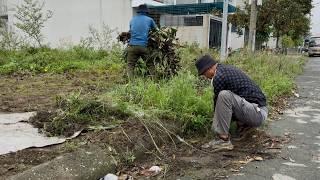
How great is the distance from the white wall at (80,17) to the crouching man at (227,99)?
1526cm

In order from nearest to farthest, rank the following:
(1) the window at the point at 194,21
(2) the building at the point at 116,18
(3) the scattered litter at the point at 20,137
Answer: (3) the scattered litter at the point at 20,137 < (2) the building at the point at 116,18 < (1) the window at the point at 194,21

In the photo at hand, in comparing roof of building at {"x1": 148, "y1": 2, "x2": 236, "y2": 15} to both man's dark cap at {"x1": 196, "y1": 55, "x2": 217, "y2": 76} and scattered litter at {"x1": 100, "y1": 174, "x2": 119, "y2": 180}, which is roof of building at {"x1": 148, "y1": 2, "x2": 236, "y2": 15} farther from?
scattered litter at {"x1": 100, "y1": 174, "x2": 119, "y2": 180}

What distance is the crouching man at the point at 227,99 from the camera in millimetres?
4621

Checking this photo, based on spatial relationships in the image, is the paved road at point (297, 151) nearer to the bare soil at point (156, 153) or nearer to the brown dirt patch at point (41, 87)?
the bare soil at point (156, 153)

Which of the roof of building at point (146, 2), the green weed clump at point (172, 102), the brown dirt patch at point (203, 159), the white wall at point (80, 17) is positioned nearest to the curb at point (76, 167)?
the brown dirt patch at point (203, 159)

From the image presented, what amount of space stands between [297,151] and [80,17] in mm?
17372

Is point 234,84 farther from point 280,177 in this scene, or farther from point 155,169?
point 155,169

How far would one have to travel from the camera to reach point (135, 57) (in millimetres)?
7801

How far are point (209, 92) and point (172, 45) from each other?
2338 millimetres

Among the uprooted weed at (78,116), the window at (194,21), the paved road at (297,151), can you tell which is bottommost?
the paved road at (297,151)

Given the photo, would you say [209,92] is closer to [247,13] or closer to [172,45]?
[172,45]

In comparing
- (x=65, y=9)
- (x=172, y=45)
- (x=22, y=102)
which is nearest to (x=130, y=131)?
(x=22, y=102)

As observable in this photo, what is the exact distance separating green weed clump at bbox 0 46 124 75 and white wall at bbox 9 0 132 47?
20.2 feet

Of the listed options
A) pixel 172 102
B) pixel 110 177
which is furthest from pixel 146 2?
pixel 110 177
